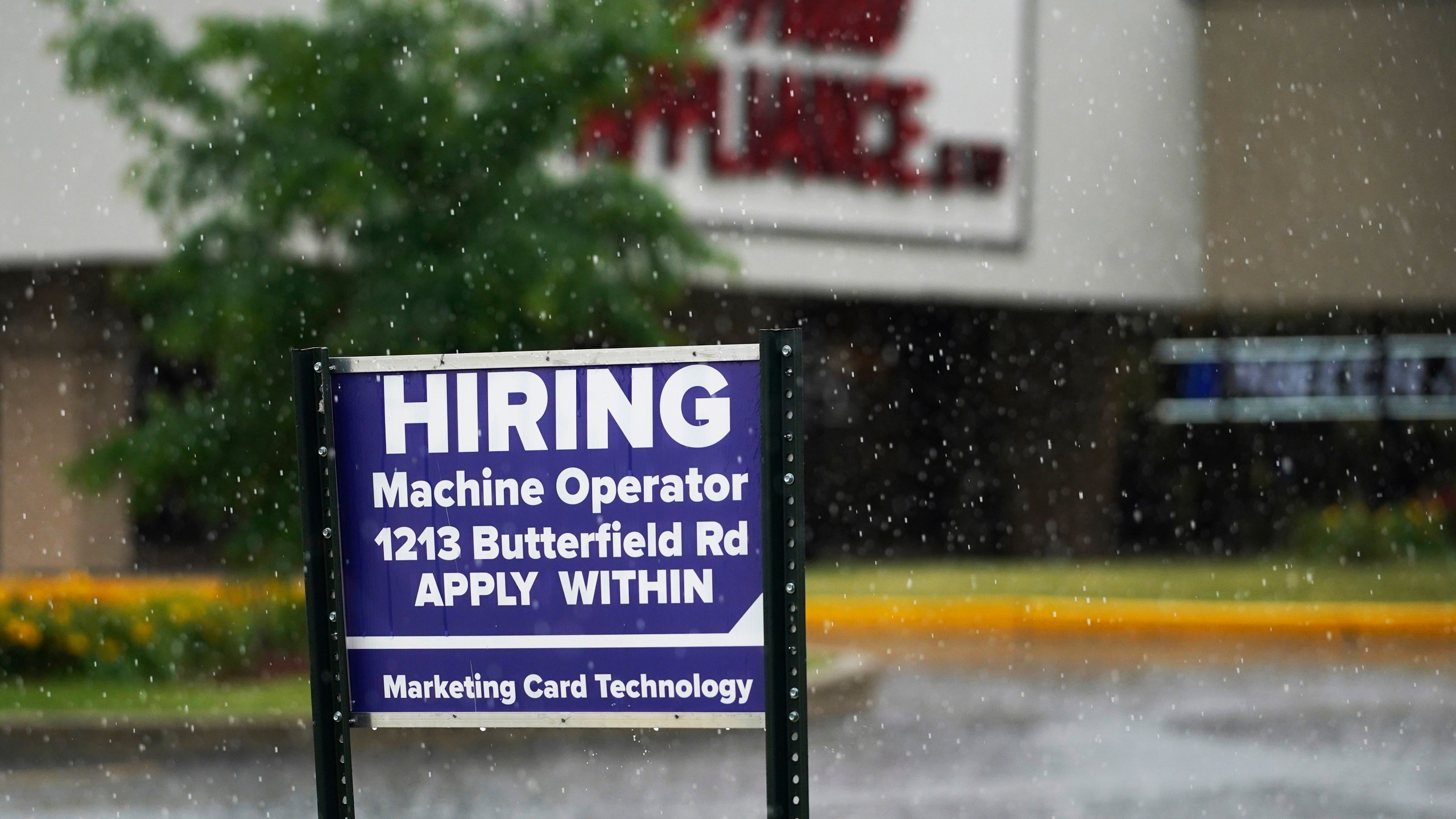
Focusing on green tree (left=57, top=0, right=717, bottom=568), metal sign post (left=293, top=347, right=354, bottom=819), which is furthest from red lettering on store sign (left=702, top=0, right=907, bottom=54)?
metal sign post (left=293, top=347, right=354, bottom=819)

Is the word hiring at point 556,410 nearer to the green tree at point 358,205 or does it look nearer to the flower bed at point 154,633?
the green tree at point 358,205

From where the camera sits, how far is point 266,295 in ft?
37.2

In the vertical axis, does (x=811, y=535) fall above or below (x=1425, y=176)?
below

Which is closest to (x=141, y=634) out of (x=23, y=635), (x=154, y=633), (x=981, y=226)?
(x=154, y=633)

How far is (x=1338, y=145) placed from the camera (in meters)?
21.4

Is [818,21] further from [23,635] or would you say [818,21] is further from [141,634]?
[23,635]

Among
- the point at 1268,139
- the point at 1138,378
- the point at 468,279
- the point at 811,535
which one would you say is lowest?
the point at 811,535

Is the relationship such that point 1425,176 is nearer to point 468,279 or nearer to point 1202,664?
point 1202,664

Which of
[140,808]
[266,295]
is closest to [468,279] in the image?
[266,295]

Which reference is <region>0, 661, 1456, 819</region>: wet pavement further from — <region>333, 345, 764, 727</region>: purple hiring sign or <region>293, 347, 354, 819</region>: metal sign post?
<region>333, 345, 764, 727</region>: purple hiring sign

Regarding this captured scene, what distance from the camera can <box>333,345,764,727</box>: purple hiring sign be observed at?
3.67m

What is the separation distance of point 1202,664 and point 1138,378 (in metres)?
10.7

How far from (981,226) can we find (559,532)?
16921 mm

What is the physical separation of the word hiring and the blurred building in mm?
13265
